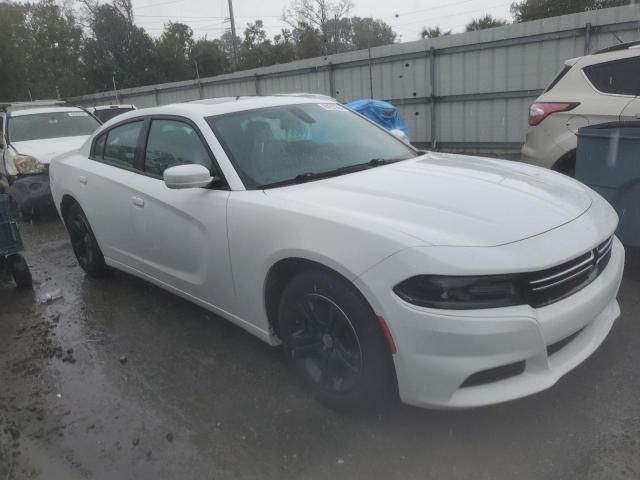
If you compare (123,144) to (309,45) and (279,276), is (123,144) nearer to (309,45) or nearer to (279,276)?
(279,276)

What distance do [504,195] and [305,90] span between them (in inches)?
464

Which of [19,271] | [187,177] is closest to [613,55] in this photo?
→ [187,177]

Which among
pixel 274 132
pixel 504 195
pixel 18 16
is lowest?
pixel 504 195

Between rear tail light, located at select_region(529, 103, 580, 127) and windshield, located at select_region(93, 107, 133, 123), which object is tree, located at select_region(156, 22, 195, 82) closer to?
windshield, located at select_region(93, 107, 133, 123)

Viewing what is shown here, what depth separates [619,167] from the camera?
13.2 ft

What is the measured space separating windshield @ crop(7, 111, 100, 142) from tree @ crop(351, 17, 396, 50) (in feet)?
138

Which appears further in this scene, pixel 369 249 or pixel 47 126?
pixel 47 126

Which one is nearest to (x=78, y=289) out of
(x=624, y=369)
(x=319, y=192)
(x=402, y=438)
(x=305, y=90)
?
(x=319, y=192)

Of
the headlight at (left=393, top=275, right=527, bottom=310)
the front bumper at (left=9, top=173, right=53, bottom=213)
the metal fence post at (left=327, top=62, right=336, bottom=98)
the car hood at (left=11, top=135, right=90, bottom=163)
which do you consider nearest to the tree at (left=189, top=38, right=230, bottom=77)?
the metal fence post at (left=327, top=62, right=336, bottom=98)

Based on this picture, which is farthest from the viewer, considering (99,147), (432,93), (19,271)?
(432,93)

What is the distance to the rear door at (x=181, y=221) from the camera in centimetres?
317

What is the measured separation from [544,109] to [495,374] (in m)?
3.90

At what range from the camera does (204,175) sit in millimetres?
3072

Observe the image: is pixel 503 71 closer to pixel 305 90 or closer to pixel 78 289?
pixel 305 90
